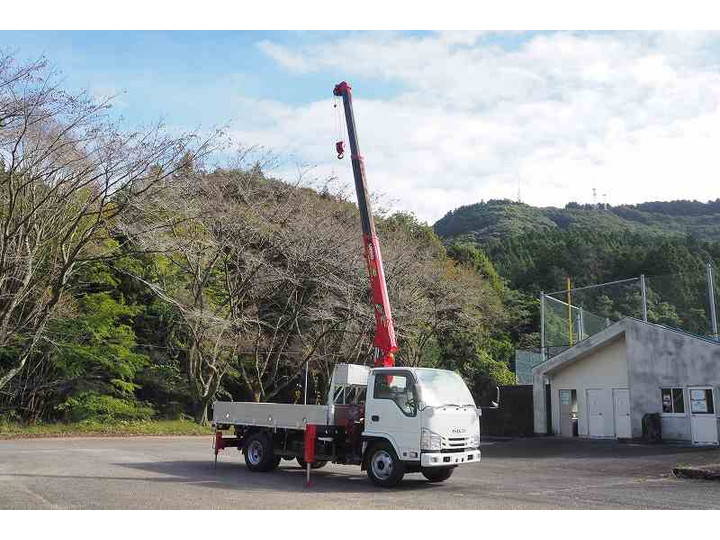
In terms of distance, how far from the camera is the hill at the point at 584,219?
82.3 meters

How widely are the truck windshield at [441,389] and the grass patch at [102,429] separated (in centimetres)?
1908

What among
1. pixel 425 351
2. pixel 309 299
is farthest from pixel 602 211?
pixel 309 299

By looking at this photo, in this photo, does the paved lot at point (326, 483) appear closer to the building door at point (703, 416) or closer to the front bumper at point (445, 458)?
the front bumper at point (445, 458)

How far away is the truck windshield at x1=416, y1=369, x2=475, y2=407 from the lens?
13.1m

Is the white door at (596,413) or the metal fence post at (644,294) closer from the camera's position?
the metal fence post at (644,294)

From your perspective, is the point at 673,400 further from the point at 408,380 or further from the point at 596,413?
the point at 408,380

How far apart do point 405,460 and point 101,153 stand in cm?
1323

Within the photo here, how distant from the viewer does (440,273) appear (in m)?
38.0

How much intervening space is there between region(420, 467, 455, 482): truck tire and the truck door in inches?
59.8

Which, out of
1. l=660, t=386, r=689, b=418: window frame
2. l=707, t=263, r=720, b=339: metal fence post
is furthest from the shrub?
l=707, t=263, r=720, b=339: metal fence post

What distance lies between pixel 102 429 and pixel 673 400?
23.0 metres

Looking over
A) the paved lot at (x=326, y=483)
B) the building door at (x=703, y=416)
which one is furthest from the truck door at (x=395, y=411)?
the building door at (x=703, y=416)

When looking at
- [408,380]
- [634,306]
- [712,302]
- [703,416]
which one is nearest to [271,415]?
[408,380]

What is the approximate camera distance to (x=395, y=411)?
1316 cm
